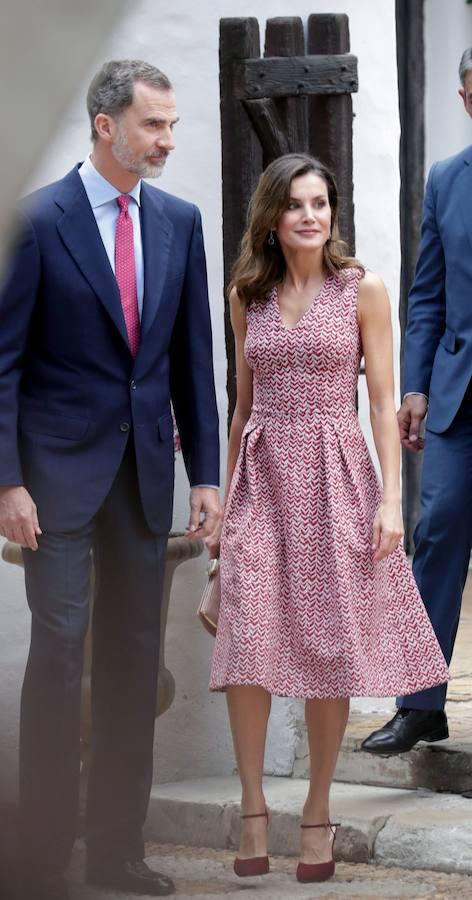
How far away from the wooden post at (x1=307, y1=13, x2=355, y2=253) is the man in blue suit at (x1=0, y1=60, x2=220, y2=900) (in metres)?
0.74

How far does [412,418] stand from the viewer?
3449mm

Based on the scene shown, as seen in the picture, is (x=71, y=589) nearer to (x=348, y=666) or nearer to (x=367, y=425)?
(x=348, y=666)

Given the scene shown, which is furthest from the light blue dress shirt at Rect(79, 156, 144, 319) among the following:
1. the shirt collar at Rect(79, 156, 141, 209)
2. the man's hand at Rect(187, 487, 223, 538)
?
the man's hand at Rect(187, 487, 223, 538)

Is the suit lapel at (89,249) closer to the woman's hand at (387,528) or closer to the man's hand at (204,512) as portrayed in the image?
the man's hand at (204,512)

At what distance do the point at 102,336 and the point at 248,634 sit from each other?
702mm

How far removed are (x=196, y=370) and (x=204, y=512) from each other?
31 centimetres

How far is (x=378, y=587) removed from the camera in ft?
9.95

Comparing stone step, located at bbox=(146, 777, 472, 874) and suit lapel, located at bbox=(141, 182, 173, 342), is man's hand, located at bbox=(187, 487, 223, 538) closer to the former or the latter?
suit lapel, located at bbox=(141, 182, 173, 342)

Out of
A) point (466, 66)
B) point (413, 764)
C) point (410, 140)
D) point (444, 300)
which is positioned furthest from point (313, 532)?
point (410, 140)

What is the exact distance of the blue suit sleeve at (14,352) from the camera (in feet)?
9.07

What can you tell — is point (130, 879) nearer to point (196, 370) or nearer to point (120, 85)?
point (196, 370)

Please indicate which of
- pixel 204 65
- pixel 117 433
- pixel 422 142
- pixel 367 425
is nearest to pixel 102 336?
pixel 117 433

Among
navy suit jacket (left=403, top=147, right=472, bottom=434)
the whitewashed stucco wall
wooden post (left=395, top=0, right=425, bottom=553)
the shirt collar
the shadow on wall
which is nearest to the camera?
the shadow on wall

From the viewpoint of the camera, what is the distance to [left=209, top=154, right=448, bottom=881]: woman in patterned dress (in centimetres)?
299
